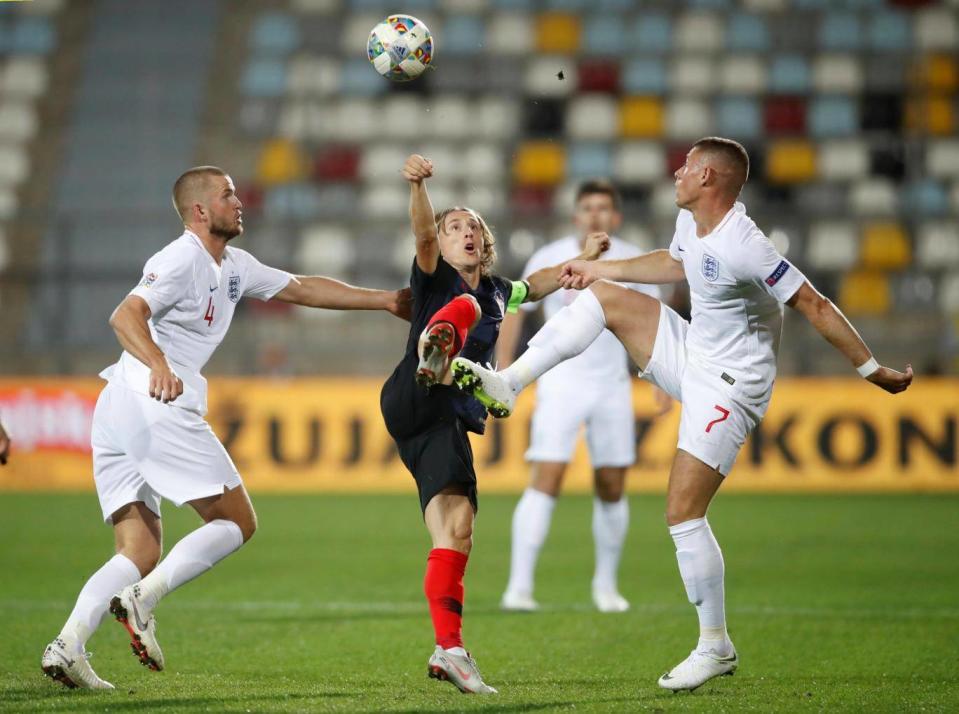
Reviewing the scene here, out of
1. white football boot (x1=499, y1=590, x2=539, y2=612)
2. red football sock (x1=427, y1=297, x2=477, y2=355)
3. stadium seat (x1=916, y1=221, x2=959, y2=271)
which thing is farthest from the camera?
stadium seat (x1=916, y1=221, x2=959, y2=271)

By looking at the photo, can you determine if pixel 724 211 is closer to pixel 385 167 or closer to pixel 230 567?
pixel 230 567

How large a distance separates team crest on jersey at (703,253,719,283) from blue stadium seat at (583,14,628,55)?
17966mm

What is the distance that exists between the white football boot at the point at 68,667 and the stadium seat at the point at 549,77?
17.8 meters

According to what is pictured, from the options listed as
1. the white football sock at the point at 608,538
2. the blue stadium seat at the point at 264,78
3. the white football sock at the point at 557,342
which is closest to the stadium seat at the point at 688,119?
the blue stadium seat at the point at 264,78

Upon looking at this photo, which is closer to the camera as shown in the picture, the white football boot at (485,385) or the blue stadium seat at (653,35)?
the white football boot at (485,385)

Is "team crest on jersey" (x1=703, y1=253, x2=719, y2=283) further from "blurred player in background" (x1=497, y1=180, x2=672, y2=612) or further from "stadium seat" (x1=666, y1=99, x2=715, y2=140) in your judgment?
"stadium seat" (x1=666, y1=99, x2=715, y2=140)

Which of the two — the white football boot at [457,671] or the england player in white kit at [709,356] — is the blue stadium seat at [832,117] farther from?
the white football boot at [457,671]

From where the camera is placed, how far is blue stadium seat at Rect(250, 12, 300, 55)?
77.7ft

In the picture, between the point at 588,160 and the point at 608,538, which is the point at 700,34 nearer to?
the point at 588,160

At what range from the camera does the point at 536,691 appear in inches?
212

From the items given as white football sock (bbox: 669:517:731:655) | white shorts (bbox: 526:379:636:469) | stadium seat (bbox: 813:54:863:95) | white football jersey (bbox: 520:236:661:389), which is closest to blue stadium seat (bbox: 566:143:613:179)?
stadium seat (bbox: 813:54:863:95)

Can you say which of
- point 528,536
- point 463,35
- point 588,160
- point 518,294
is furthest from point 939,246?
point 518,294

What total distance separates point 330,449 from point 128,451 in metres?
10.4

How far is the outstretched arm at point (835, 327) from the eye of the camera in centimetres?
522
